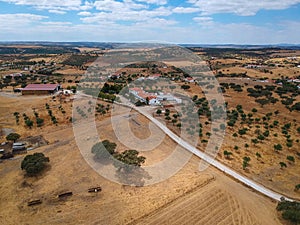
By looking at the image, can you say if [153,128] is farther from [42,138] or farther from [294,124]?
[294,124]

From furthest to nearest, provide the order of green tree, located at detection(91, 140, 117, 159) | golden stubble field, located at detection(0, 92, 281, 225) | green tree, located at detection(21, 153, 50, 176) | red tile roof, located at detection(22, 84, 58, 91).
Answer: red tile roof, located at detection(22, 84, 58, 91) → green tree, located at detection(91, 140, 117, 159) → green tree, located at detection(21, 153, 50, 176) → golden stubble field, located at detection(0, 92, 281, 225)

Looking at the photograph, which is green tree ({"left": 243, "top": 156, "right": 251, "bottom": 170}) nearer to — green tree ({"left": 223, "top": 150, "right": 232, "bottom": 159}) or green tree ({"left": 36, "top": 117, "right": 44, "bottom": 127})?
green tree ({"left": 223, "top": 150, "right": 232, "bottom": 159})

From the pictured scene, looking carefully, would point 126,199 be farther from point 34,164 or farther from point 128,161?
point 34,164

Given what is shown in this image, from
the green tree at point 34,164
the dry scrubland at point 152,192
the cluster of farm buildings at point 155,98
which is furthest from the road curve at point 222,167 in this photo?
the green tree at point 34,164

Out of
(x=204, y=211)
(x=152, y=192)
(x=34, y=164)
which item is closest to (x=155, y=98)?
(x=34, y=164)

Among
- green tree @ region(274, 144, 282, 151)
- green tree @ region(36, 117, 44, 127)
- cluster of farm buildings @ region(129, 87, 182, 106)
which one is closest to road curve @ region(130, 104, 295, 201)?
green tree @ region(274, 144, 282, 151)

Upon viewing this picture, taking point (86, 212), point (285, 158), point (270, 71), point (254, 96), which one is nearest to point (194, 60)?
point (270, 71)

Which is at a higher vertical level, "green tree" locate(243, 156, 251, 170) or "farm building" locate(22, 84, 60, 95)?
"farm building" locate(22, 84, 60, 95)
